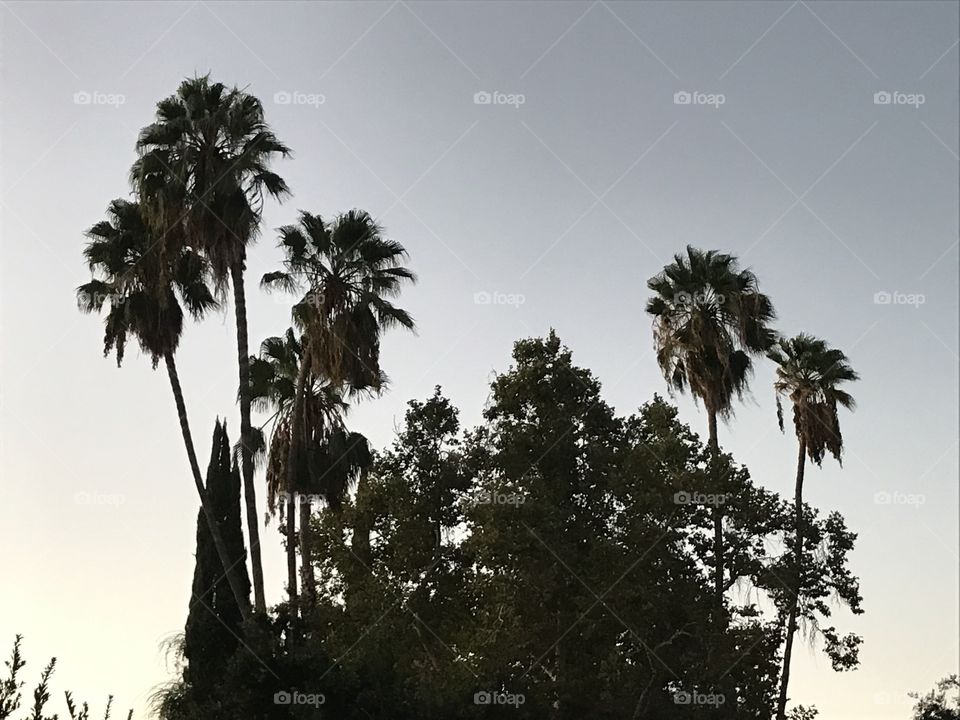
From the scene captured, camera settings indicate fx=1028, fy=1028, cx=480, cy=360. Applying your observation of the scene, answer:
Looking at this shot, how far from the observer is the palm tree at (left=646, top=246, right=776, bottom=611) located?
32.4 meters

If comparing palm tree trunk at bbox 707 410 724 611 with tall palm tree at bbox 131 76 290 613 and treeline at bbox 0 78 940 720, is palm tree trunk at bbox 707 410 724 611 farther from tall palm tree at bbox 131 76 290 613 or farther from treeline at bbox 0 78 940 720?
tall palm tree at bbox 131 76 290 613

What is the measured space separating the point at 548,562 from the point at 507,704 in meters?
5.12

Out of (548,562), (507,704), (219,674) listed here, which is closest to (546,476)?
(548,562)

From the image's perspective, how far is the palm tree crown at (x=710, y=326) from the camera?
32.4 meters

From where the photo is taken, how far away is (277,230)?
94.8 feet

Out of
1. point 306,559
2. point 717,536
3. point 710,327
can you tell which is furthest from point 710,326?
point 306,559

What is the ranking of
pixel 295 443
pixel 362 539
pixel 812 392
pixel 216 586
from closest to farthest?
pixel 216 586, pixel 362 539, pixel 295 443, pixel 812 392

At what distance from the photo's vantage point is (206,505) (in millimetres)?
27000

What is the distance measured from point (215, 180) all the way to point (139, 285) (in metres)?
3.64

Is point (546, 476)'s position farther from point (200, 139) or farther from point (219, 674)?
point (200, 139)

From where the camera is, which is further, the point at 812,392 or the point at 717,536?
the point at 812,392

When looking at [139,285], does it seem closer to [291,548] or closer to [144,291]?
[144,291]

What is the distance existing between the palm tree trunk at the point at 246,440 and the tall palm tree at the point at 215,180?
26 mm

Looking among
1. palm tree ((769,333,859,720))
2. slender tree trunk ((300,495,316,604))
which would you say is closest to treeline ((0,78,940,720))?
slender tree trunk ((300,495,316,604))
